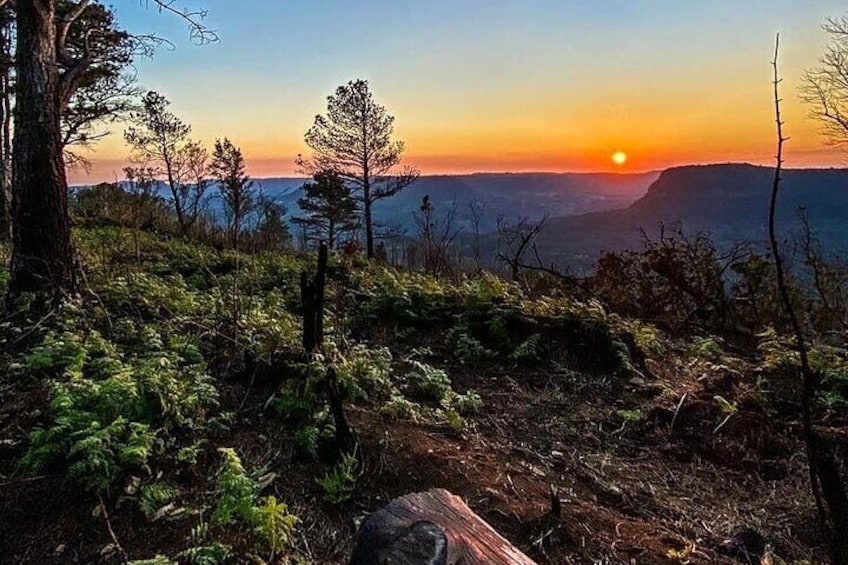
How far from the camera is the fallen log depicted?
131 cm

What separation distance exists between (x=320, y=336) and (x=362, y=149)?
20.5 metres

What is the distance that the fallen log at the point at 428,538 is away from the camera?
1312 mm

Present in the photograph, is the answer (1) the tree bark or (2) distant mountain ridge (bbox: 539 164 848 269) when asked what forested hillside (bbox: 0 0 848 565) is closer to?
(1) the tree bark

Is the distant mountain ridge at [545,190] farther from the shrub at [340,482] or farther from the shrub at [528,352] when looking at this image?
the shrub at [340,482]

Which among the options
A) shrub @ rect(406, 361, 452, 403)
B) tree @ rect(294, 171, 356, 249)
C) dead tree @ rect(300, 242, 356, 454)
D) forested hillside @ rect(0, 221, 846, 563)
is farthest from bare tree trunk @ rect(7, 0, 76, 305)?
tree @ rect(294, 171, 356, 249)

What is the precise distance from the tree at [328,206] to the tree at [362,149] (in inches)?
34.0

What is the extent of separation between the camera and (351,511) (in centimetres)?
259

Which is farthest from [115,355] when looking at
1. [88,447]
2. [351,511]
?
[351,511]

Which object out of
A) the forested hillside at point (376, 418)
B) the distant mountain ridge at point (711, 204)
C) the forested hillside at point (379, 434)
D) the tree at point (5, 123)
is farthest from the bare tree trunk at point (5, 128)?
the distant mountain ridge at point (711, 204)

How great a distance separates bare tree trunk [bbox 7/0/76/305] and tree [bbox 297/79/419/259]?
57.6ft

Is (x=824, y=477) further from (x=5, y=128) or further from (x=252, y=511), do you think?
(x=5, y=128)

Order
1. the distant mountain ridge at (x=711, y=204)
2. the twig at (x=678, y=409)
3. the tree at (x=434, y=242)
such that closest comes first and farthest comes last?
the twig at (x=678, y=409) → the tree at (x=434, y=242) → the distant mountain ridge at (x=711, y=204)

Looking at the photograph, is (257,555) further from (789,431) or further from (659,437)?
(789,431)

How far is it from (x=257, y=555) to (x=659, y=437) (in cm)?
270
